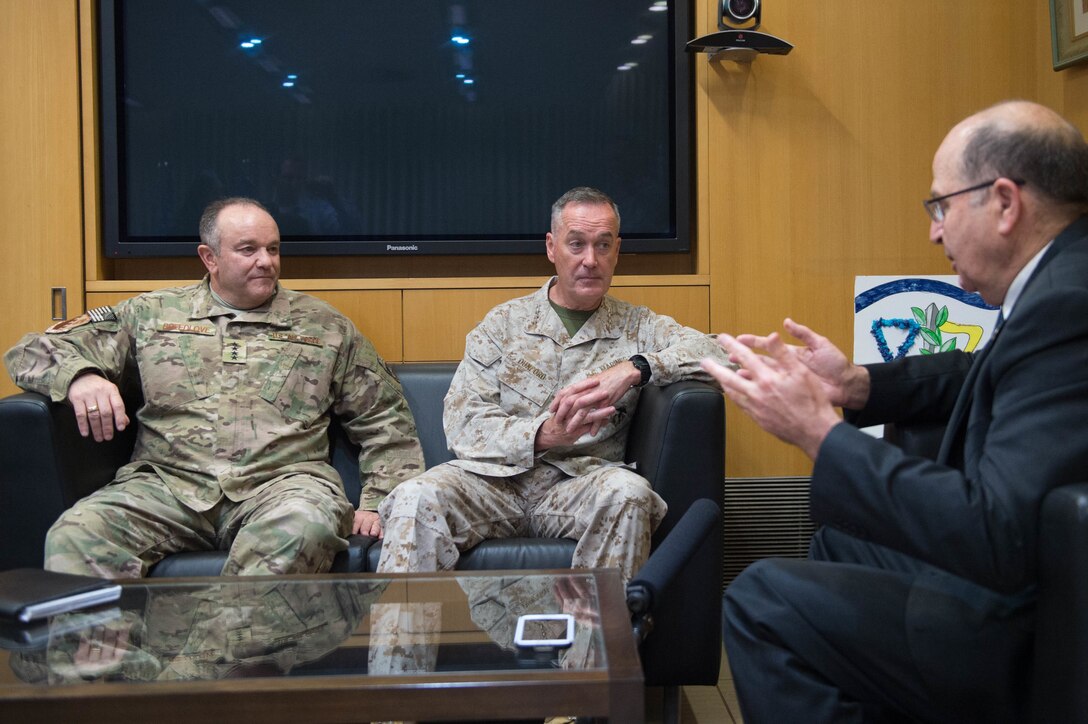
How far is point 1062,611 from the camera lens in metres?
1.18

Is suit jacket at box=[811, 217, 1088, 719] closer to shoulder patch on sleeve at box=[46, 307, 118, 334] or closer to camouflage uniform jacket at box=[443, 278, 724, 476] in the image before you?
camouflage uniform jacket at box=[443, 278, 724, 476]

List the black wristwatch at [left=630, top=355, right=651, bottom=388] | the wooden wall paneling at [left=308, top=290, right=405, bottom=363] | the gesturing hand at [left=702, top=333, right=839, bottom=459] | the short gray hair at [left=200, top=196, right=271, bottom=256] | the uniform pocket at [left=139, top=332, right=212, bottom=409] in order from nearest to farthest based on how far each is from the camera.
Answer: the gesturing hand at [left=702, top=333, right=839, bottom=459] → the black wristwatch at [left=630, top=355, right=651, bottom=388] → the uniform pocket at [left=139, top=332, right=212, bottom=409] → the short gray hair at [left=200, top=196, right=271, bottom=256] → the wooden wall paneling at [left=308, top=290, right=405, bottom=363]

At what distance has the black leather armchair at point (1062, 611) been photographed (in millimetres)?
1144

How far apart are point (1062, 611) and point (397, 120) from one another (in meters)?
2.50

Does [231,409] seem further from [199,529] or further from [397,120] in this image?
[397,120]

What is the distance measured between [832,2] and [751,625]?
2.37 metres

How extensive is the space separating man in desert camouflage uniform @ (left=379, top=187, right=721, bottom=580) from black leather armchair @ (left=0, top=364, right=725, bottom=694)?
74mm

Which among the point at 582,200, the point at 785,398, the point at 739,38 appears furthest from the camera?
the point at 739,38

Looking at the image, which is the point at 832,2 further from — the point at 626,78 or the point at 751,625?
the point at 751,625

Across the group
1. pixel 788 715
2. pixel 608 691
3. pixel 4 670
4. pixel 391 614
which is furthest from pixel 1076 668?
pixel 4 670

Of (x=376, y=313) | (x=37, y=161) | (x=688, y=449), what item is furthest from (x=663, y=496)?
(x=37, y=161)

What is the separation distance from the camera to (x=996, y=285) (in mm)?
1477

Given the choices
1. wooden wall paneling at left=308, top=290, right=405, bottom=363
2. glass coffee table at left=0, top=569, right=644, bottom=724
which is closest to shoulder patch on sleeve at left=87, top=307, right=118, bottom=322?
wooden wall paneling at left=308, top=290, right=405, bottom=363

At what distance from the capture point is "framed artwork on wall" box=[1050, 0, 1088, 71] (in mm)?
2971
